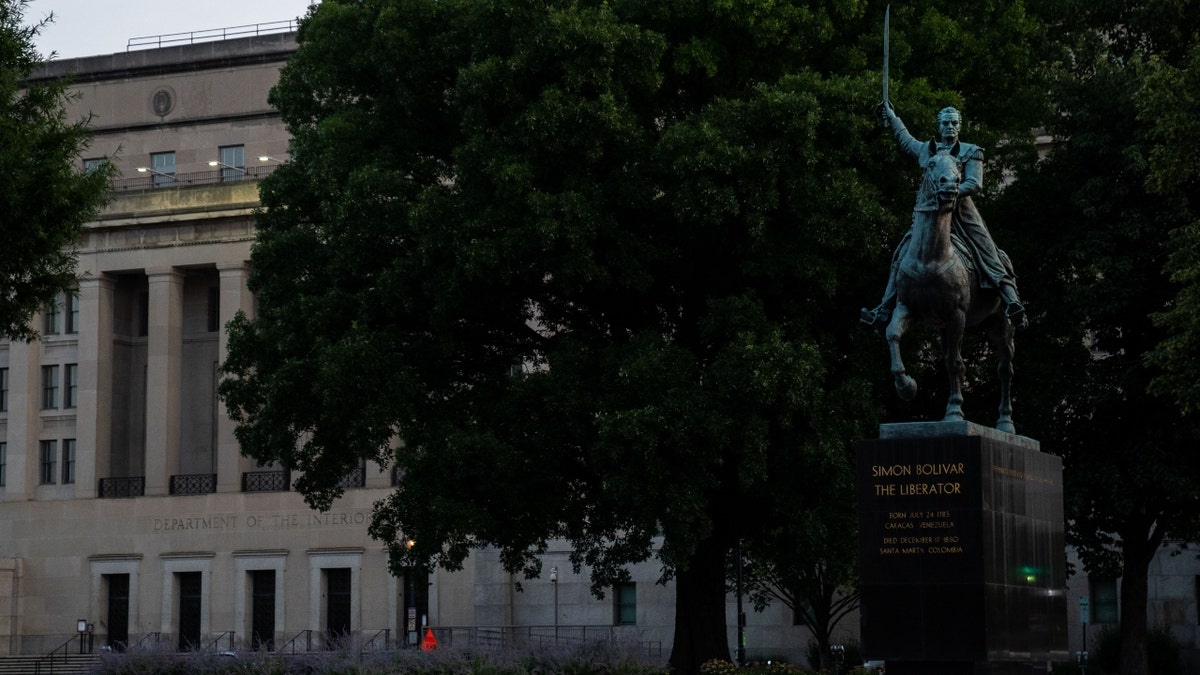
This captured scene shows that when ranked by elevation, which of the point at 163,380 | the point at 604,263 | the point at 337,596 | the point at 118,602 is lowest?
the point at 118,602

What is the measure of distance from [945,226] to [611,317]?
1723 centimetres

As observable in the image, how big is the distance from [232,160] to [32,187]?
5240 cm

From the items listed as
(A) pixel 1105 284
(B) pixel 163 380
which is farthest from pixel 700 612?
(B) pixel 163 380

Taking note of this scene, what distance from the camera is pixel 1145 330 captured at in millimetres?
43625

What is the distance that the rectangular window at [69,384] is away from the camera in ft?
285

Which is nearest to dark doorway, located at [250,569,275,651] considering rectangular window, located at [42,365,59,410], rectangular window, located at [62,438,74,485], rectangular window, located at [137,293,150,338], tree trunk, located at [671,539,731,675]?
→ rectangular window, located at [62,438,74,485]

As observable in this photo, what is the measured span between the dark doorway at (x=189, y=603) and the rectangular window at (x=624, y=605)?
68.4 ft

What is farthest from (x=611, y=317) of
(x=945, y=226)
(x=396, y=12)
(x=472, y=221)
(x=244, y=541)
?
(x=244, y=541)

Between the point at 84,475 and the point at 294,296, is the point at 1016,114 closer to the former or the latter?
the point at 294,296

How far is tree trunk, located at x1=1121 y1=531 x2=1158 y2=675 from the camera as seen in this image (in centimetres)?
4616

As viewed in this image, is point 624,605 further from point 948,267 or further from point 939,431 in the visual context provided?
point 939,431

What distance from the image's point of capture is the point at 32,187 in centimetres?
3706

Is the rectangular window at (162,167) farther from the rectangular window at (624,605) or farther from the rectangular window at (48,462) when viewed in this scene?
the rectangular window at (624,605)

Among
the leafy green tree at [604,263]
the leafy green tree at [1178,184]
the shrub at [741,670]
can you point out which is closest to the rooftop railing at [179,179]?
the leafy green tree at [604,263]
